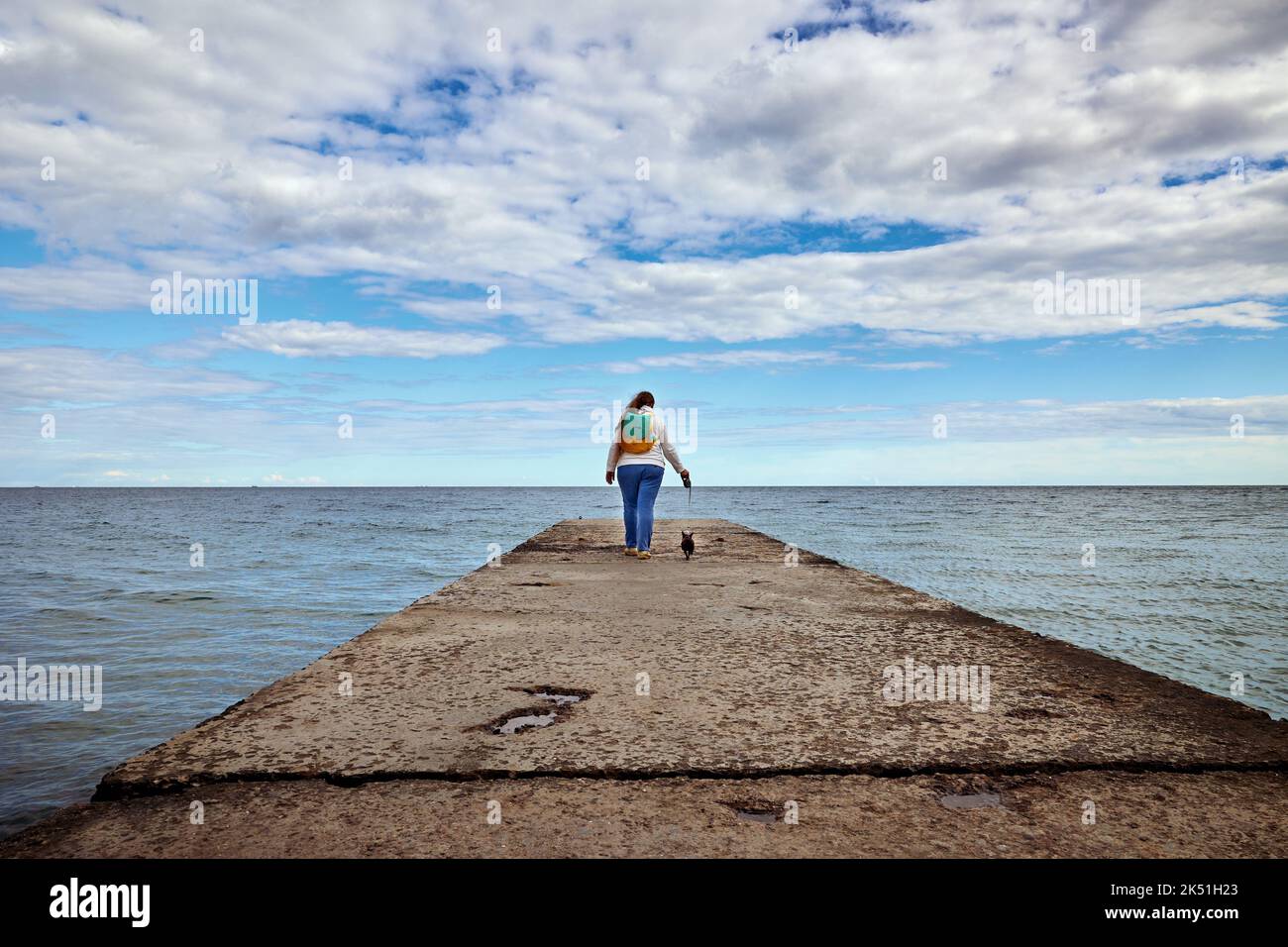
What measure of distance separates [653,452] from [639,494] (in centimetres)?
44

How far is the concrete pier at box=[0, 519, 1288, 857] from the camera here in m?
1.60

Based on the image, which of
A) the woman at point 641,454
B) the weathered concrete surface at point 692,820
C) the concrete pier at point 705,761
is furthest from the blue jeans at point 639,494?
the weathered concrete surface at point 692,820

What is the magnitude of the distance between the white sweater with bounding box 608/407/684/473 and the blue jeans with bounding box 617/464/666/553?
49 millimetres

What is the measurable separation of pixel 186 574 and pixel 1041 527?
2870 cm

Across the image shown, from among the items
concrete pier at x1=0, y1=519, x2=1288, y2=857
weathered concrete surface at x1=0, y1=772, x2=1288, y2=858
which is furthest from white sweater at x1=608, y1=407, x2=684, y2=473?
weathered concrete surface at x1=0, y1=772, x2=1288, y2=858

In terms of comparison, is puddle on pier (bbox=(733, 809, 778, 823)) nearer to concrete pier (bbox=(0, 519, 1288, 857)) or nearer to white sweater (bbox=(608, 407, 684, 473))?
concrete pier (bbox=(0, 519, 1288, 857))

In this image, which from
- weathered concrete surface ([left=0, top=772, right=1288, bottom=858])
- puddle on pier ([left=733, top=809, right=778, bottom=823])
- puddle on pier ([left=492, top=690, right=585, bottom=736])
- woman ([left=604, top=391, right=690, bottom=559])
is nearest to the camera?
weathered concrete surface ([left=0, top=772, right=1288, bottom=858])

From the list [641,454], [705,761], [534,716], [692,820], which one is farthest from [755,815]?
[641,454]

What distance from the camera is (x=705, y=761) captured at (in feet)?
6.56

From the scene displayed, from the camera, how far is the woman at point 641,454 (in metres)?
7.25
